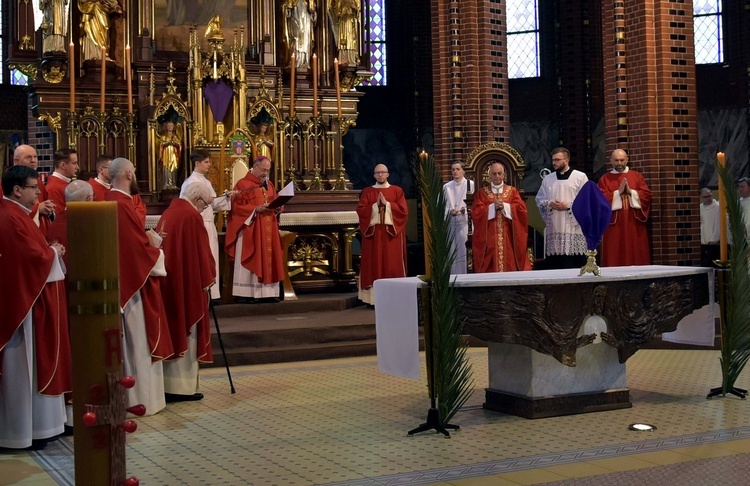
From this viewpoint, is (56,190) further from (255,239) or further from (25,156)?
(255,239)

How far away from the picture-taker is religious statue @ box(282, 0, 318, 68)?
13.8m

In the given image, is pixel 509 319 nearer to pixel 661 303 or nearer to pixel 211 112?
pixel 661 303

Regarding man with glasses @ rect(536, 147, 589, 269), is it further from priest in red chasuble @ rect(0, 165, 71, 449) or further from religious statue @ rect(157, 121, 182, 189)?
priest in red chasuble @ rect(0, 165, 71, 449)

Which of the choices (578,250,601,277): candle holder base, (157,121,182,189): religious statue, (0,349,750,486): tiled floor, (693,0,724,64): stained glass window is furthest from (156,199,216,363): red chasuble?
(693,0,724,64): stained glass window

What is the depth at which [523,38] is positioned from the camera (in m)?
21.4

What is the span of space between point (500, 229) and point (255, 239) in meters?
2.93

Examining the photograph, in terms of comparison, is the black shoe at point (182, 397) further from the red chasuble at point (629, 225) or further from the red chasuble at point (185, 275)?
the red chasuble at point (629, 225)

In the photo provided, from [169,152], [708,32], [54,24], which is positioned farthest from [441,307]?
[708,32]

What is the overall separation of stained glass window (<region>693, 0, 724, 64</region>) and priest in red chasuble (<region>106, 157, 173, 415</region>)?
15593 millimetres

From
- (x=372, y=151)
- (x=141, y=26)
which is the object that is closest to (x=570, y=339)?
(x=141, y=26)

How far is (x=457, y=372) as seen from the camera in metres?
6.31

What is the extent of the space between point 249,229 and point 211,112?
2.15 metres

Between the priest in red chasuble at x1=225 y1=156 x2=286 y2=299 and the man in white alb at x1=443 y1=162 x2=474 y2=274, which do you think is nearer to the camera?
the priest in red chasuble at x1=225 y1=156 x2=286 y2=299

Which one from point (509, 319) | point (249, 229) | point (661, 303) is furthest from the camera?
point (249, 229)
